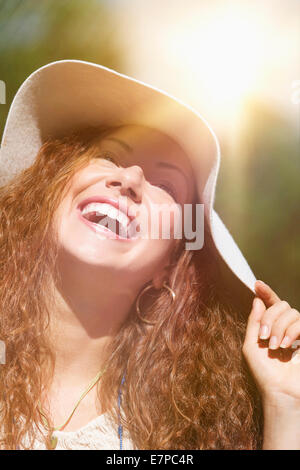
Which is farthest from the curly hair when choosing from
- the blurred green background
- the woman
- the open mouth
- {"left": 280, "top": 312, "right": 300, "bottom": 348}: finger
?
the blurred green background

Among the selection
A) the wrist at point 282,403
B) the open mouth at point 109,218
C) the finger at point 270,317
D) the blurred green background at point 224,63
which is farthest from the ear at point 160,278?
the blurred green background at point 224,63

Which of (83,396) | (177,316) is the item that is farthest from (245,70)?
(83,396)

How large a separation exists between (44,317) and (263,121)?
3.74 ft

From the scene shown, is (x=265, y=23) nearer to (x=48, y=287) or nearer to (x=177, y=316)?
(x=177, y=316)

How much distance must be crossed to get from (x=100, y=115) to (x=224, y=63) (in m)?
0.66

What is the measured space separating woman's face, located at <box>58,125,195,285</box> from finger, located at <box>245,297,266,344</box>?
0.96 ft

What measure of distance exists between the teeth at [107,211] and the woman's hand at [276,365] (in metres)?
0.41

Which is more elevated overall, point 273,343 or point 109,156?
point 109,156

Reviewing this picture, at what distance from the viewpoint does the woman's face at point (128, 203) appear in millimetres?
1111

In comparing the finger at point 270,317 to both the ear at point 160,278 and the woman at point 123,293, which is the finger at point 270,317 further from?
the ear at point 160,278

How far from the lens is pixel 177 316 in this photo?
1.27 m

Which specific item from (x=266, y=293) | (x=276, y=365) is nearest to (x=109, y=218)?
(x=266, y=293)

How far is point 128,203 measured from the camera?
3.74 feet

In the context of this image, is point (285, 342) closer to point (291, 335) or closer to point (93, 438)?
point (291, 335)
